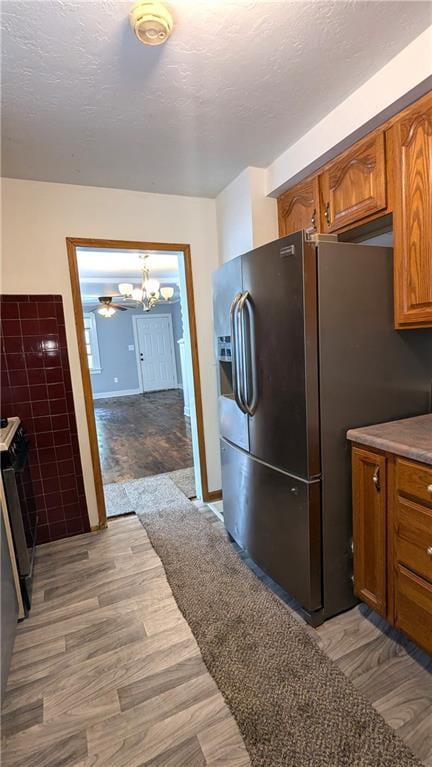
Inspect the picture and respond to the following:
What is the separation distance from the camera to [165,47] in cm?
132

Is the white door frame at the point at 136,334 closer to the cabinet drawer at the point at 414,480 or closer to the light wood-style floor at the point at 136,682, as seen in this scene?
the light wood-style floor at the point at 136,682

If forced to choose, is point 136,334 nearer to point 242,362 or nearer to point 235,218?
point 235,218

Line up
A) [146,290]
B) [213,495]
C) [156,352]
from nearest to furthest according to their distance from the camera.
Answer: [213,495] → [146,290] → [156,352]

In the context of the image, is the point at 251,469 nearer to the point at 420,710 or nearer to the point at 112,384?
the point at 420,710

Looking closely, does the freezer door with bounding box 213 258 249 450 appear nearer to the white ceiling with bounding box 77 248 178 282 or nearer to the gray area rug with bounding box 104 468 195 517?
the gray area rug with bounding box 104 468 195 517

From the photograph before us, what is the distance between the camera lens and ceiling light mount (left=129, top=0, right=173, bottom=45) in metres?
1.12

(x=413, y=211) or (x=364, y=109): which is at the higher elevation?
(x=364, y=109)

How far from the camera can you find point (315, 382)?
4.97ft

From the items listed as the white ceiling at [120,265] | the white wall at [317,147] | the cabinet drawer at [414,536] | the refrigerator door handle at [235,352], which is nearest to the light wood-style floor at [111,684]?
the cabinet drawer at [414,536]

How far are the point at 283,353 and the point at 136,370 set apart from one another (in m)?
8.08

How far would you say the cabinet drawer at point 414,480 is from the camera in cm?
127

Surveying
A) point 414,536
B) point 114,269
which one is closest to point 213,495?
point 414,536

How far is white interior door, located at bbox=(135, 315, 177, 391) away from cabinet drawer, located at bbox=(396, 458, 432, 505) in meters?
8.42

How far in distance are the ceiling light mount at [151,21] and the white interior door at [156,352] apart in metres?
8.21
